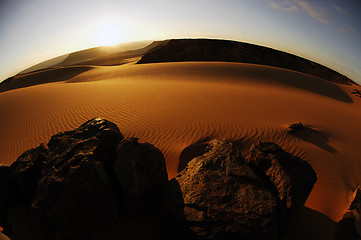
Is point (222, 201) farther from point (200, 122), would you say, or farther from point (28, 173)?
point (200, 122)

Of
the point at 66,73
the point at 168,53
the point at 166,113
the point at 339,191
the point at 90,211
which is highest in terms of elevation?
the point at 168,53

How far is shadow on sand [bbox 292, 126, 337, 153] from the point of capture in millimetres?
5648

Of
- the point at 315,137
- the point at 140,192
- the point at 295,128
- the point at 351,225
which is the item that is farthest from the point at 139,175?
the point at 315,137

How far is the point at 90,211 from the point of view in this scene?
2818 millimetres

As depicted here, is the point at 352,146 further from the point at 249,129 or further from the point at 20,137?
the point at 20,137

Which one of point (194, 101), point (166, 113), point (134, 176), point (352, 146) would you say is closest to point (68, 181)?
point (134, 176)

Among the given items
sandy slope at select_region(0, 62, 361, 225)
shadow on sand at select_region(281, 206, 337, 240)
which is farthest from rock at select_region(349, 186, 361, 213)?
shadow on sand at select_region(281, 206, 337, 240)

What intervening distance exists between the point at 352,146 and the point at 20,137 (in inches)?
461

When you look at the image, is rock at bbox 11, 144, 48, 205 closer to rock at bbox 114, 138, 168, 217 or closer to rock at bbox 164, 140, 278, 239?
rock at bbox 114, 138, 168, 217

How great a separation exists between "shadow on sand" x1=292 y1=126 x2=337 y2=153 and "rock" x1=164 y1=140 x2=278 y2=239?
3923 millimetres

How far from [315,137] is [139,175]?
6.25m

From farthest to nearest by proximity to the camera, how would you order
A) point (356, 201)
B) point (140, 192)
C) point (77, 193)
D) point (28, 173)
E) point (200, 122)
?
point (200, 122)
point (356, 201)
point (28, 173)
point (140, 192)
point (77, 193)

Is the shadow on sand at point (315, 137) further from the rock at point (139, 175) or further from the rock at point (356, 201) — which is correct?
the rock at point (139, 175)

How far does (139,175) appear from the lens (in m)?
3.12
